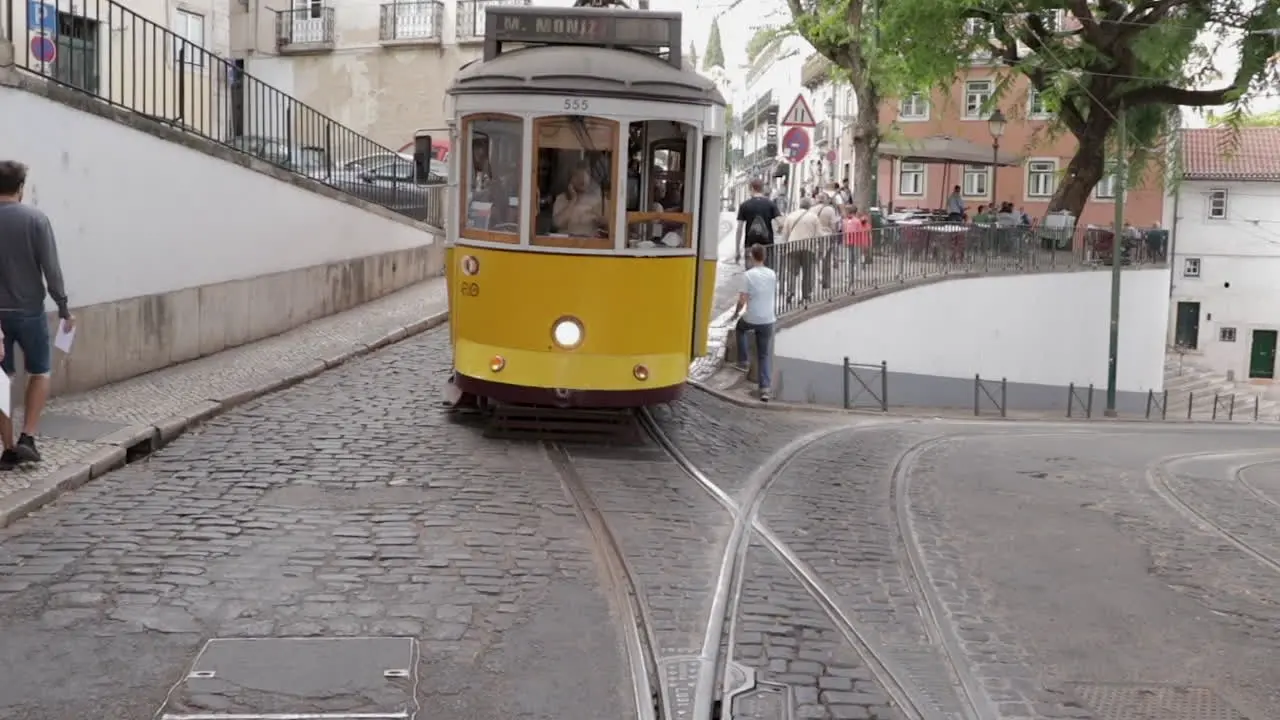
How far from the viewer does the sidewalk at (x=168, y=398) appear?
28.8 ft

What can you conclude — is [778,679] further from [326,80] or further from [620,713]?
[326,80]

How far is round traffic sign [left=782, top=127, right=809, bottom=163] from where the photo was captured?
68.4 ft

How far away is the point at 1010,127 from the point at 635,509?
146 ft

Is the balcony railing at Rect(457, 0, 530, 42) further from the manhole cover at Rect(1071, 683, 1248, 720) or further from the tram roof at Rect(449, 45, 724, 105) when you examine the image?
the manhole cover at Rect(1071, 683, 1248, 720)

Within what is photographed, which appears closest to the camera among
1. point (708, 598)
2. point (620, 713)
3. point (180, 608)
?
point (620, 713)

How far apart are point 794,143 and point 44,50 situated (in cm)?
1145

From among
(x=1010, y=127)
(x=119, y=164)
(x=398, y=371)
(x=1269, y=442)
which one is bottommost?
(x=1269, y=442)

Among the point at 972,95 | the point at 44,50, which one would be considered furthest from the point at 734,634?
the point at 972,95

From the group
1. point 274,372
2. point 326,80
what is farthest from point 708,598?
point 326,80

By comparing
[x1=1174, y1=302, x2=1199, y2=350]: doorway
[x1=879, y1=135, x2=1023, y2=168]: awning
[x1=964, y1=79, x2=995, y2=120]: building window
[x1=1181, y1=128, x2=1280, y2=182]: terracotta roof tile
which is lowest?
[x1=1174, y1=302, x2=1199, y2=350]: doorway

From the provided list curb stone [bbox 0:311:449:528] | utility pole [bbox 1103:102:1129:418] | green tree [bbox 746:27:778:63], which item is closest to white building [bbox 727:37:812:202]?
green tree [bbox 746:27:778:63]

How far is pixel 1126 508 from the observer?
35.7ft

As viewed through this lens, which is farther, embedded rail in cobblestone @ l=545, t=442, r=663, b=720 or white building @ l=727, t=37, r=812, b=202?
white building @ l=727, t=37, r=812, b=202

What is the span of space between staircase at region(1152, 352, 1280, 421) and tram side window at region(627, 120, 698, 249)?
28918mm
